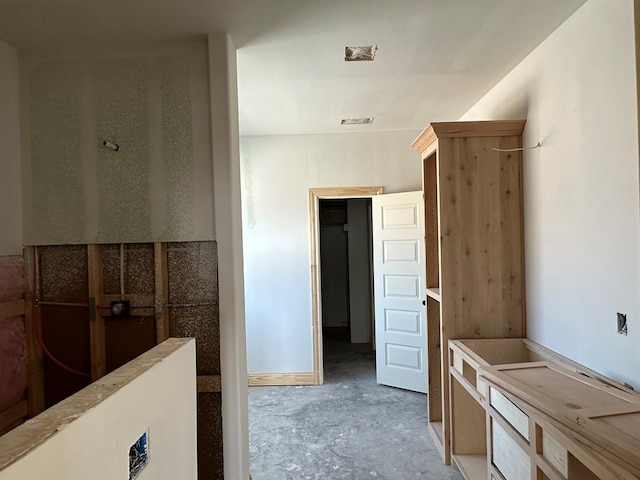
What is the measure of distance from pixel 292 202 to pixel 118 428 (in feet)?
11.4

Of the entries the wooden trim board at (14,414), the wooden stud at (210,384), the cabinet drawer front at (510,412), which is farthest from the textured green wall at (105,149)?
the cabinet drawer front at (510,412)

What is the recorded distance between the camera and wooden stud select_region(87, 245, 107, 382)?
94.8 inches

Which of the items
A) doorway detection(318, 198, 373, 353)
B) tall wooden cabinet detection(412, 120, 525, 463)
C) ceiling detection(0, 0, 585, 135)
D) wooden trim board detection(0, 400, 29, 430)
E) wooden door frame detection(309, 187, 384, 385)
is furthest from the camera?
doorway detection(318, 198, 373, 353)

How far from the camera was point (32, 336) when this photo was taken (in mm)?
2443

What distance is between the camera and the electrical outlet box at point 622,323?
1.75m

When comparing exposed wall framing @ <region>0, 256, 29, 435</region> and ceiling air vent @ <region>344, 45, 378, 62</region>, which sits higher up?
ceiling air vent @ <region>344, 45, 378, 62</region>

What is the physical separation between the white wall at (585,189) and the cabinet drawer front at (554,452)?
529mm

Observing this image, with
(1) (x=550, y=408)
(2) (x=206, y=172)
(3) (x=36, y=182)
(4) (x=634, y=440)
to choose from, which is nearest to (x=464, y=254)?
(1) (x=550, y=408)

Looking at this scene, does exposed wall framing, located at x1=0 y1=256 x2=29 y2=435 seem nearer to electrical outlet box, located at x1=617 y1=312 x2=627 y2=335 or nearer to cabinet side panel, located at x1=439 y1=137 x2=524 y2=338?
cabinet side panel, located at x1=439 y1=137 x2=524 y2=338

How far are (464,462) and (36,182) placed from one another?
130 inches

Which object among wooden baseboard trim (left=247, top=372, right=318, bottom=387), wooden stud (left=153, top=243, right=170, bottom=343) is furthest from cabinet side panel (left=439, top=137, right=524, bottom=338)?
wooden baseboard trim (left=247, top=372, right=318, bottom=387)

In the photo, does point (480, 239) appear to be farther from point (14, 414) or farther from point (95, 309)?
point (14, 414)

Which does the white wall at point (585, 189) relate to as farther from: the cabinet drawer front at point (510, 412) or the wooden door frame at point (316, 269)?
the wooden door frame at point (316, 269)

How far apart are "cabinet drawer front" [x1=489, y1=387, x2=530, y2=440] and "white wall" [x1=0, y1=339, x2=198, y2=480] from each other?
144cm
